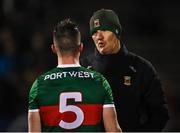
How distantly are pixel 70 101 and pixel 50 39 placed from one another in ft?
20.0

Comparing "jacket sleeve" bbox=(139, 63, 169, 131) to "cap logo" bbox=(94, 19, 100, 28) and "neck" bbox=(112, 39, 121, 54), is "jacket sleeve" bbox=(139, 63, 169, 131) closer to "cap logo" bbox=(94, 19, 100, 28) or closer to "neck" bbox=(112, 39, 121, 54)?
"neck" bbox=(112, 39, 121, 54)

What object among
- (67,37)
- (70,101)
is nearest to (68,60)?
(67,37)

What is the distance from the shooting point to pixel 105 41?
5164mm

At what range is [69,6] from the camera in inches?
462

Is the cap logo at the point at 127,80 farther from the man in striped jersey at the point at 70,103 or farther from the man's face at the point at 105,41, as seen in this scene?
the man in striped jersey at the point at 70,103

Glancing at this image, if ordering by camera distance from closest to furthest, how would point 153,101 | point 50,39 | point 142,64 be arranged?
point 153,101
point 142,64
point 50,39

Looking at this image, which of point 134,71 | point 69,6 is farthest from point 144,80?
point 69,6

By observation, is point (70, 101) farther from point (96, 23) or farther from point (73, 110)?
point (96, 23)

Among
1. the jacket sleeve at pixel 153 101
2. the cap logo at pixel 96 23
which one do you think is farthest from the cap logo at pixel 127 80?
the cap logo at pixel 96 23

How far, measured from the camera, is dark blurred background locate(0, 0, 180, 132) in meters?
8.90

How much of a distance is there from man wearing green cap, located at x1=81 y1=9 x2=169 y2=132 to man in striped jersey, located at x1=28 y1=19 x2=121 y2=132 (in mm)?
858

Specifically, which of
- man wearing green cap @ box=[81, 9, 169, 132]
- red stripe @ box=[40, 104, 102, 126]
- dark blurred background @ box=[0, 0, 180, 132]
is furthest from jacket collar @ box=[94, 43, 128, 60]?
dark blurred background @ box=[0, 0, 180, 132]

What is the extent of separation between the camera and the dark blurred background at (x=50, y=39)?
890cm

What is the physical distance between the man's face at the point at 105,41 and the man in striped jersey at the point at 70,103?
0.91m
